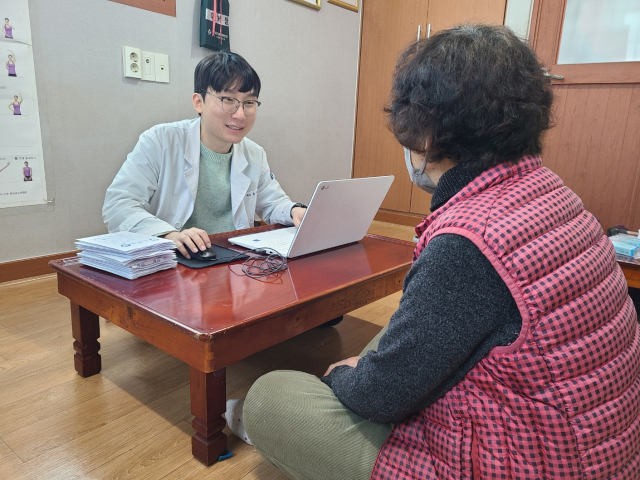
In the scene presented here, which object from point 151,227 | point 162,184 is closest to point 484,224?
point 151,227

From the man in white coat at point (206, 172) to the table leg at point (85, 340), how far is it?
297mm

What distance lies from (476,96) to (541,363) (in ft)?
1.25

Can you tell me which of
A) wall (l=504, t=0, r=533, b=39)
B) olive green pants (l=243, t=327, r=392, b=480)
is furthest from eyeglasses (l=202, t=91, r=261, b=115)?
wall (l=504, t=0, r=533, b=39)

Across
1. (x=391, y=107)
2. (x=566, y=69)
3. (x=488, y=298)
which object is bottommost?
(x=488, y=298)

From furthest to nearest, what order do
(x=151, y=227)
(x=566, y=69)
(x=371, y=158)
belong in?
(x=371, y=158) → (x=566, y=69) → (x=151, y=227)

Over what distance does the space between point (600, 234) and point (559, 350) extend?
0.85 ft

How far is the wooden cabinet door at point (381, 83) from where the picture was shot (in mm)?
3723

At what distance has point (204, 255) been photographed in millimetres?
1352

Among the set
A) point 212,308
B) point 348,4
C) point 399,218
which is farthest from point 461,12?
point 212,308

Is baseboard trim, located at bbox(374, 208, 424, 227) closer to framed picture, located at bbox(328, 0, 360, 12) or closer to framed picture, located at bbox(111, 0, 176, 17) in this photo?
framed picture, located at bbox(328, 0, 360, 12)

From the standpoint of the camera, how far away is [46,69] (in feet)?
7.18

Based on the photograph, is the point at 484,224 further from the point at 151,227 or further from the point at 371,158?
the point at 371,158

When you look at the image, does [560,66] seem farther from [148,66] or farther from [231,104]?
[148,66]

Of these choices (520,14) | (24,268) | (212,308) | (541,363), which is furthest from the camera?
(520,14)
